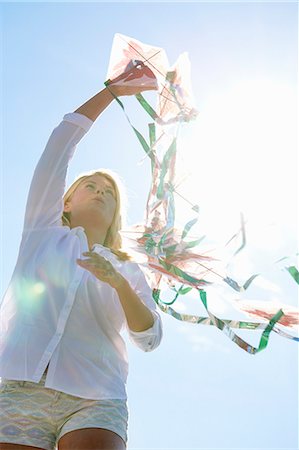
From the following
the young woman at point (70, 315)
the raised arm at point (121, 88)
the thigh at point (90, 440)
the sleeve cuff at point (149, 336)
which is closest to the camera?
the thigh at point (90, 440)

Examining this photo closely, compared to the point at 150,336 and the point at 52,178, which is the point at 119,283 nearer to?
the point at 150,336

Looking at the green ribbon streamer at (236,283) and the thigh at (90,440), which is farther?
the green ribbon streamer at (236,283)

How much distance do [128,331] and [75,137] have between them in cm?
78

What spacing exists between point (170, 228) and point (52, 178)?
0.50 meters

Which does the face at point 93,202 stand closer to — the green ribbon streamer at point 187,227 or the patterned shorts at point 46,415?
the green ribbon streamer at point 187,227

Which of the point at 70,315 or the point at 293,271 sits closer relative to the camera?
the point at 293,271

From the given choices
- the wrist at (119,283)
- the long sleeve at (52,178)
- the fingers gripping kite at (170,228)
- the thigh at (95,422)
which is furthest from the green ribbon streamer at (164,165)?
the thigh at (95,422)

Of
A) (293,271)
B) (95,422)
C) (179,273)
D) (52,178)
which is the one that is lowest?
(95,422)

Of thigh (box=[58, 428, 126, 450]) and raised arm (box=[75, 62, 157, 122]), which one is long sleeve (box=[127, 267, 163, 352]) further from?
raised arm (box=[75, 62, 157, 122])

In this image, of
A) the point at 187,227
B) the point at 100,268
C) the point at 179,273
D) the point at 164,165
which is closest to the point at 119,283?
the point at 100,268

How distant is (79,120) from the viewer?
2.38 metres

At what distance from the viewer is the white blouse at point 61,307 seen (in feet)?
6.63

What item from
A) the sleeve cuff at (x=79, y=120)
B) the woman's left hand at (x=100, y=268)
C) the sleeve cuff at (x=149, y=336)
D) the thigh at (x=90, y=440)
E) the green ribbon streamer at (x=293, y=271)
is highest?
the sleeve cuff at (x=79, y=120)

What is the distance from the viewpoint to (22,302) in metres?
2.15
